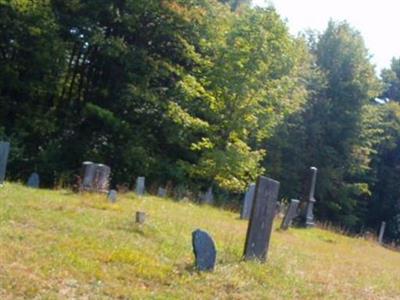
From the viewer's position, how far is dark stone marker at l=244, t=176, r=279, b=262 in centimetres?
890

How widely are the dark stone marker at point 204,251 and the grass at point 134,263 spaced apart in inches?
6.3

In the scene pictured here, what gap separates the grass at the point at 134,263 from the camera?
616cm

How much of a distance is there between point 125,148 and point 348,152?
52.9 ft

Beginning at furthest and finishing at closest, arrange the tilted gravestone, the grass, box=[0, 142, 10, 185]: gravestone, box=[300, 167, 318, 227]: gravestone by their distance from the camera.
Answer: box=[300, 167, 318, 227]: gravestone → the tilted gravestone → box=[0, 142, 10, 185]: gravestone → the grass

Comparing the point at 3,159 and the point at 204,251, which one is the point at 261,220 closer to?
the point at 204,251

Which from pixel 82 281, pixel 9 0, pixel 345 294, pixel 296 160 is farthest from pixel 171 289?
pixel 296 160

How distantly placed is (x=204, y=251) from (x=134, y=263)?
957 mm

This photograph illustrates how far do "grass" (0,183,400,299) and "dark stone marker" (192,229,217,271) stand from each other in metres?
0.16

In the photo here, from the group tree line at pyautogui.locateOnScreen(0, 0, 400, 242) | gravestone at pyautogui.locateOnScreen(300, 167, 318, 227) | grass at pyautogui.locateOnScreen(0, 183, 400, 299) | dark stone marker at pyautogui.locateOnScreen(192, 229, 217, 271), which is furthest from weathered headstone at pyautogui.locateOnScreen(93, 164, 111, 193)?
gravestone at pyautogui.locateOnScreen(300, 167, 318, 227)

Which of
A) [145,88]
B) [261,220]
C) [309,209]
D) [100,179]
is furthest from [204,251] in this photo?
[145,88]

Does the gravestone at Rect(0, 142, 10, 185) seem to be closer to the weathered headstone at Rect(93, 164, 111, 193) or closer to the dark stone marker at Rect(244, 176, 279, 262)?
the weathered headstone at Rect(93, 164, 111, 193)

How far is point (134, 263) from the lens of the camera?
7.29 meters

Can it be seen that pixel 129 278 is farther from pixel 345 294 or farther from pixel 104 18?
pixel 104 18

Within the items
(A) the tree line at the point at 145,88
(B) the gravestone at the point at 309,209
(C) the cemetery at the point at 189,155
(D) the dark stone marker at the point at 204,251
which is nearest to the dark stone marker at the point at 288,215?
(C) the cemetery at the point at 189,155
